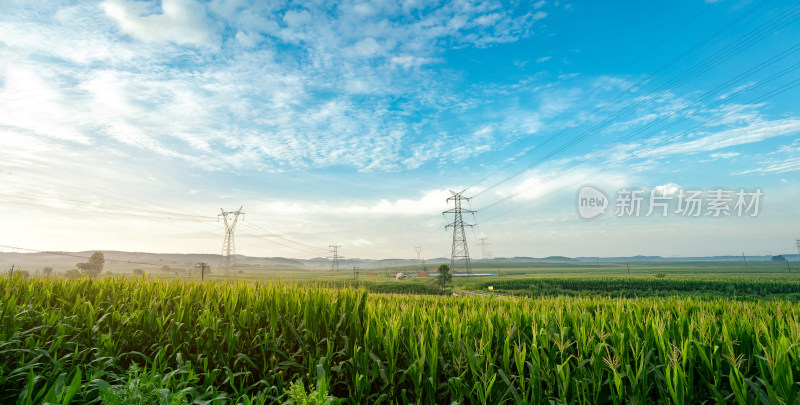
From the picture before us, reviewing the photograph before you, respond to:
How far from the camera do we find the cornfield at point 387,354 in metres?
3.47

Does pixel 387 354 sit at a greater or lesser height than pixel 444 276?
greater

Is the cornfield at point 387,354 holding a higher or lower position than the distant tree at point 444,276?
higher

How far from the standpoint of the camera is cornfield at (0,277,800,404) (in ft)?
11.4

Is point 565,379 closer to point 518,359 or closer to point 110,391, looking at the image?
point 518,359

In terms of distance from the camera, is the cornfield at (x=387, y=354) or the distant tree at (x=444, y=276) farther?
the distant tree at (x=444, y=276)

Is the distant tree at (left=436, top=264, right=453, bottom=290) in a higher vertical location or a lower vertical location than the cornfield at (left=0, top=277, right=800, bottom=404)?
lower

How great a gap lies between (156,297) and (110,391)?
18.1ft

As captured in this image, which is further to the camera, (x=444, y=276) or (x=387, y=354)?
(x=444, y=276)

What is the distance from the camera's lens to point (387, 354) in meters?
4.26

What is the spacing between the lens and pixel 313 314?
561cm

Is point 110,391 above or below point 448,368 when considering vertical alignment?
above

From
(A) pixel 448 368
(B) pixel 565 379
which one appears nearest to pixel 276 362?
(A) pixel 448 368

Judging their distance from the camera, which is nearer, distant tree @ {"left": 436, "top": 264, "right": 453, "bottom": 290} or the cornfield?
the cornfield

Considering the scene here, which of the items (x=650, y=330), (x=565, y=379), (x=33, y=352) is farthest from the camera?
(x=33, y=352)
